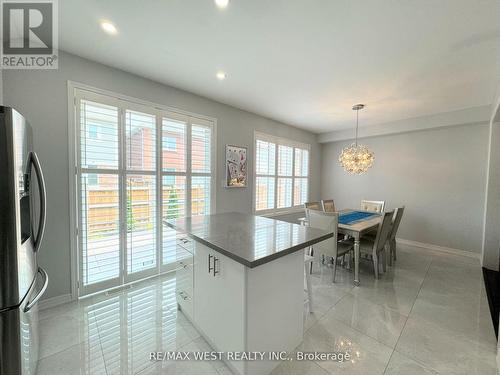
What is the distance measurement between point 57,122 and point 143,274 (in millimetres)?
2020

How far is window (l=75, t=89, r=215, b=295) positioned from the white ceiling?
567mm

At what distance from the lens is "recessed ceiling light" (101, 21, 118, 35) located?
1704 mm

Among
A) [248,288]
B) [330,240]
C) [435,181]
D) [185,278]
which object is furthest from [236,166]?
[435,181]

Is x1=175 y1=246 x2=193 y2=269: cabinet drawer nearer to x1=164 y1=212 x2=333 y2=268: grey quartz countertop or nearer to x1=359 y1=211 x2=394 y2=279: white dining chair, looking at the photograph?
x1=164 y1=212 x2=333 y2=268: grey quartz countertop

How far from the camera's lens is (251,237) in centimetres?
157

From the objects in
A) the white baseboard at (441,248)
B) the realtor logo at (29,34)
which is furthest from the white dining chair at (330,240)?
the realtor logo at (29,34)

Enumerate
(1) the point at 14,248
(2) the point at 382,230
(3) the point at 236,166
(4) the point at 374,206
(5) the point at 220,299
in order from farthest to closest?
(4) the point at 374,206 → (3) the point at 236,166 → (2) the point at 382,230 → (5) the point at 220,299 → (1) the point at 14,248

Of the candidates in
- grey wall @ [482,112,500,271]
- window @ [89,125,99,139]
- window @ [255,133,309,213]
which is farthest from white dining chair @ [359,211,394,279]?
window @ [89,125,99,139]

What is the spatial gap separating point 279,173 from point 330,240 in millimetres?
2233

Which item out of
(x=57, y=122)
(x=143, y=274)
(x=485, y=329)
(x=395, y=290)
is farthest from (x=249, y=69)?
(x=485, y=329)

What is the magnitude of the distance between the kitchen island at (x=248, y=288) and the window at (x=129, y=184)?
115 cm

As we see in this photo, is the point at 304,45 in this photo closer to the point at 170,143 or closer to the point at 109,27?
the point at 109,27

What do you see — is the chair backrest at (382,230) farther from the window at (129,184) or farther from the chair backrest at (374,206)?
the window at (129,184)

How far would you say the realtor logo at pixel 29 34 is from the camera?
156 centimetres
